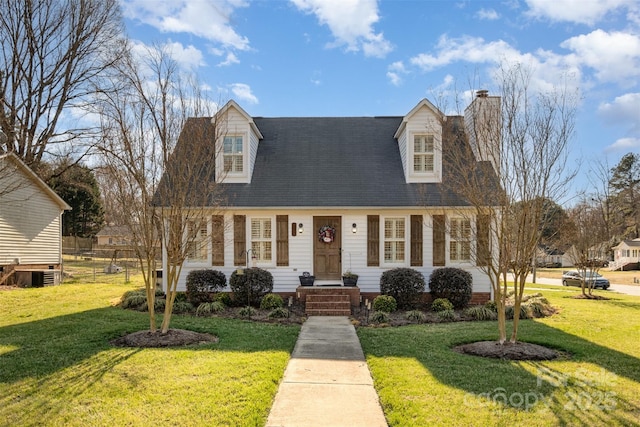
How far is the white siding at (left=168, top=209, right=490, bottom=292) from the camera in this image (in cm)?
1408

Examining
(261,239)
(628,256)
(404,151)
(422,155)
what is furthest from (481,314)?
(628,256)

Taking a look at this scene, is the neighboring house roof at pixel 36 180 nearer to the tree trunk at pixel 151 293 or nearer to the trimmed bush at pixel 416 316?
the tree trunk at pixel 151 293

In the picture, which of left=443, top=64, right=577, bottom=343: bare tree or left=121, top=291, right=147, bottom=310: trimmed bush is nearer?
left=443, top=64, right=577, bottom=343: bare tree

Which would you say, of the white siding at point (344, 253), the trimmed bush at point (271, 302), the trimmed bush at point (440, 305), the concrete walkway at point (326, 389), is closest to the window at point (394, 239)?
the white siding at point (344, 253)

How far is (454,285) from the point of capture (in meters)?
13.1

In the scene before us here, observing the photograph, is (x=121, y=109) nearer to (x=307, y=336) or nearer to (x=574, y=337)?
(x=307, y=336)

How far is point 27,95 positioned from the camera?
21.3 m

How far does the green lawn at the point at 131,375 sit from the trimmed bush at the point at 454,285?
5.34 metres

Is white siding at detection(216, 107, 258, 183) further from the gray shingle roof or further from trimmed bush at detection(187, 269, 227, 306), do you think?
trimmed bush at detection(187, 269, 227, 306)

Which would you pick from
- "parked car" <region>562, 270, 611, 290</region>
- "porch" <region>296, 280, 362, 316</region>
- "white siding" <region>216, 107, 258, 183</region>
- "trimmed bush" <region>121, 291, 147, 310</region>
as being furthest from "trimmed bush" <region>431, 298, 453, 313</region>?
"parked car" <region>562, 270, 611, 290</region>

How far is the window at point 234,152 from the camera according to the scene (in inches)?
583

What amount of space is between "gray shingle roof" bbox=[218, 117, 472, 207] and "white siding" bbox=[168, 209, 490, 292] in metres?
0.38

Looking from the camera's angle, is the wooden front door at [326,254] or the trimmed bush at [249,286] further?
the wooden front door at [326,254]

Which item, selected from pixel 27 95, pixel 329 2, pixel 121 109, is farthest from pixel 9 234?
pixel 329 2
